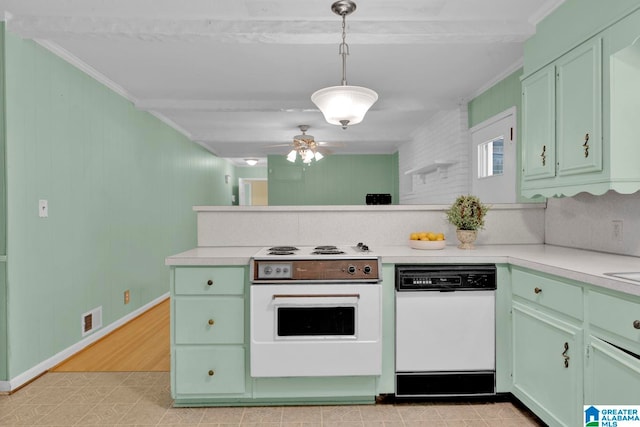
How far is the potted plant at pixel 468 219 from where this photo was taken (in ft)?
8.16

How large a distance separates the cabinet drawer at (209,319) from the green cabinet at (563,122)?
1.90 m

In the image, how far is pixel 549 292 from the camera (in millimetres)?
1800

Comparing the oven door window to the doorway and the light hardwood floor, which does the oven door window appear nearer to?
the light hardwood floor

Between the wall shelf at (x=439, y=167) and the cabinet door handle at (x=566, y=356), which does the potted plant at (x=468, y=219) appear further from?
the wall shelf at (x=439, y=167)

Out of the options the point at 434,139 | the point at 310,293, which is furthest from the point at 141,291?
the point at 434,139

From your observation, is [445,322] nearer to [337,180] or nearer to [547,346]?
[547,346]

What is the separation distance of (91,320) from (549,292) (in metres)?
3.42

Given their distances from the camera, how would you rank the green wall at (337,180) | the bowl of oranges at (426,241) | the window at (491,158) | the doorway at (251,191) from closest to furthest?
the bowl of oranges at (426,241) → the window at (491,158) → the green wall at (337,180) → the doorway at (251,191)

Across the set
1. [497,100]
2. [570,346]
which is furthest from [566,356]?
[497,100]

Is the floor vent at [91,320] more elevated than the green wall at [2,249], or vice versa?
the green wall at [2,249]

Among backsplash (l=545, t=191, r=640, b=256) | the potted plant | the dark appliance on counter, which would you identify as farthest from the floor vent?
backsplash (l=545, t=191, r=640, b=256)

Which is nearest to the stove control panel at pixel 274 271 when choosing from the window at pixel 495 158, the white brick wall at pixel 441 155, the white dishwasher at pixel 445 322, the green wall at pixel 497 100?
the white dishwasher at pixel 445 322

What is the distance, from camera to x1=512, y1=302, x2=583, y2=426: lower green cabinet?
1.66 m

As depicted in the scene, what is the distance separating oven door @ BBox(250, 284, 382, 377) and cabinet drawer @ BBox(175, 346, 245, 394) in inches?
4.7
